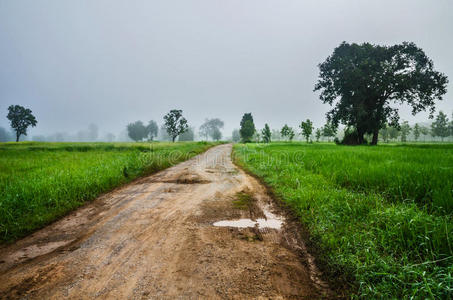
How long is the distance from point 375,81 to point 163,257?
30.5m

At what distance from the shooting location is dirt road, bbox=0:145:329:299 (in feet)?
6.38

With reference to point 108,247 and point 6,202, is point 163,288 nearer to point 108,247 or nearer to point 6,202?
point 108,247

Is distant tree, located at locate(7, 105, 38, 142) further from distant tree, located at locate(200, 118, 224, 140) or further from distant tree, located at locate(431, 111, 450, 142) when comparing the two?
distant tree, located at locate(431, 111, 450, 142)

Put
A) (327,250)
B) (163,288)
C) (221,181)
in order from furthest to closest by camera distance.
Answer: (221,181) → (327,250) → (163,288)

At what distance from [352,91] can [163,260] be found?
1248 inches

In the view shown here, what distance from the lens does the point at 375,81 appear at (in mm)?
23609

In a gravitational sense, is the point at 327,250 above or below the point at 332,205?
below

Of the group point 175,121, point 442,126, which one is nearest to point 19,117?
point 175,121

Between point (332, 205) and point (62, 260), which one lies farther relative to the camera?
point (332, 205)

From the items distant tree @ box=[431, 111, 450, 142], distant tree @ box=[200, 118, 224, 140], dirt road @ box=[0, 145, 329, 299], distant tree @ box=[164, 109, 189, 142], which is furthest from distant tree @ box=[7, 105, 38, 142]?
distant tree @ box=[431, 111, 450, 142]

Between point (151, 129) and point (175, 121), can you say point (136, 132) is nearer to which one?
point (151, 129)

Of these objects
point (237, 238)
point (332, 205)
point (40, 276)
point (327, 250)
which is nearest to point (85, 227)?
point (40, 276)

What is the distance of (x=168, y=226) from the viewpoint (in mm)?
3371

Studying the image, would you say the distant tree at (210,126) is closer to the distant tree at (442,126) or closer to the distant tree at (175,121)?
the distant tree at (175,121)
